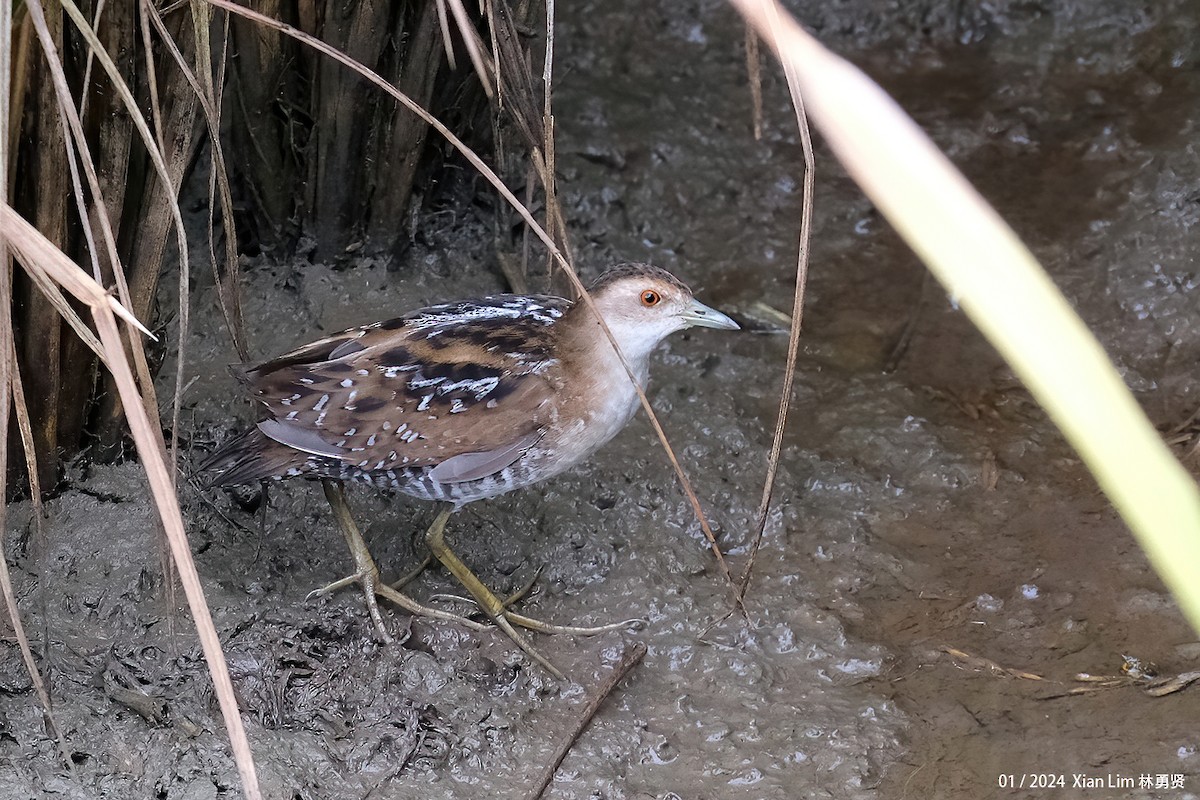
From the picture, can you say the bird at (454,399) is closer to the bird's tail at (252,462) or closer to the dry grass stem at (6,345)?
the bird's tail at (252,462)

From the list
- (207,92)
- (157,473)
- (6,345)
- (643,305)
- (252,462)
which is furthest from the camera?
(643,305)

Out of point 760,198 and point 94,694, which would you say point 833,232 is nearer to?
point 760,198

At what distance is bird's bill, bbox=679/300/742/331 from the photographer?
3.19 m

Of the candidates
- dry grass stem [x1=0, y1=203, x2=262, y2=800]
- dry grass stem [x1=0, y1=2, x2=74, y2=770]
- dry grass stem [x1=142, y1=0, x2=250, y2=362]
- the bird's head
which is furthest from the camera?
the bird's head

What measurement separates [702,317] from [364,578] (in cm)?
119

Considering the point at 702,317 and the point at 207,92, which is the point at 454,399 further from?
the point at 207,92

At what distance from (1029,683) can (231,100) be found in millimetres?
2714

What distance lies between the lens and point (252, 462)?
2.98 m

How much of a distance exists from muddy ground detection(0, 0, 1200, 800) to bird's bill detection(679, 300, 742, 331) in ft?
2.14

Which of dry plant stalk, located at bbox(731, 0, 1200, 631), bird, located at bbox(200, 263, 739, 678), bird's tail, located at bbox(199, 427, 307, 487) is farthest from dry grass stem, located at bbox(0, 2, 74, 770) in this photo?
dry plant stalk, located at bbox(731, 0, 1200, 631)

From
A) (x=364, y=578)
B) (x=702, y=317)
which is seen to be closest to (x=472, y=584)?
(x=364, y=578)

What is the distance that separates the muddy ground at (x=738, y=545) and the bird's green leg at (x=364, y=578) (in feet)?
0.16

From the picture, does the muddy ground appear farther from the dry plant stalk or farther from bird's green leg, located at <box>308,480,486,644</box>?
the dry plant stalk

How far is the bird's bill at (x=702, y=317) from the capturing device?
3193 mm
